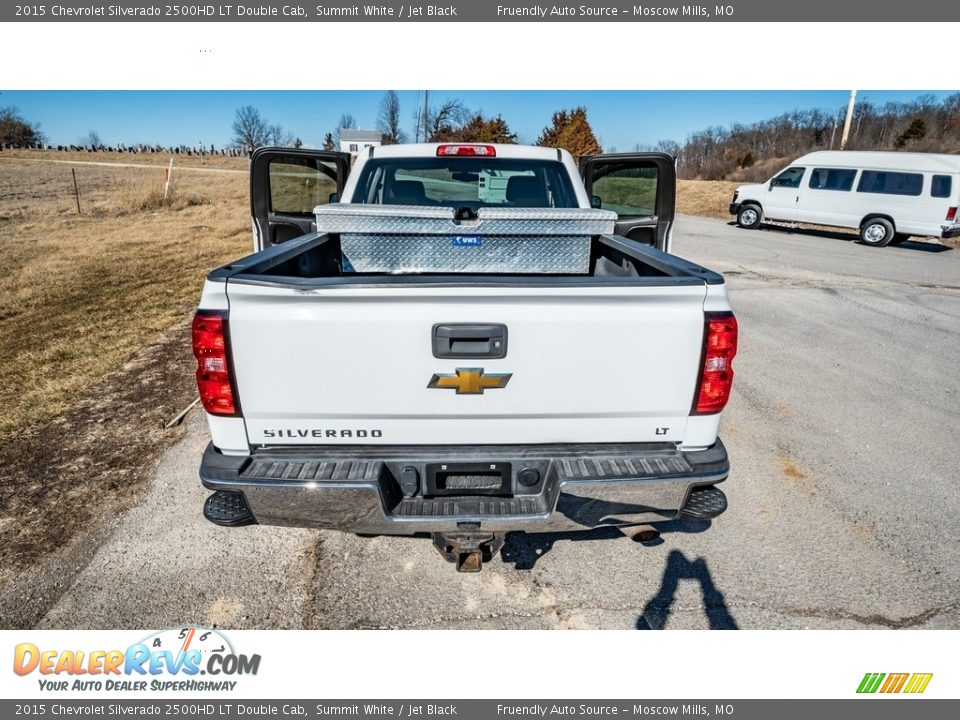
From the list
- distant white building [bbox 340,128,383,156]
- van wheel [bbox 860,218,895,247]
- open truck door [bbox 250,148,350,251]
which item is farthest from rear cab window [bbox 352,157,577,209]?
distant white building [bbox 340,128,383,156]

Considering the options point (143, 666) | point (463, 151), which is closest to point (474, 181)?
point (463, 151)

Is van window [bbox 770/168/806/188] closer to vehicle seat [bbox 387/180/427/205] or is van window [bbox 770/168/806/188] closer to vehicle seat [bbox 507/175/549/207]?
vehicle seat [bbox 507/175/549/207]

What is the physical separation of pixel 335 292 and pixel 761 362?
518 cm

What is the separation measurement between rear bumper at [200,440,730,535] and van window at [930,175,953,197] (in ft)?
52.6

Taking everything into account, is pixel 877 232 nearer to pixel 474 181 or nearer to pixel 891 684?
pixel 474 181

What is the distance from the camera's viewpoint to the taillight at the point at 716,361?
7.21 ft

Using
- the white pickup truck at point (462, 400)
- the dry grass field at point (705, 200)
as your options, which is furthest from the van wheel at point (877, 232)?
the white pickup truck at point (462, 400)

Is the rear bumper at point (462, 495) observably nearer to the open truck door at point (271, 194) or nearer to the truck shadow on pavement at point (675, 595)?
the truck shadow on pavement at point (675, 595)

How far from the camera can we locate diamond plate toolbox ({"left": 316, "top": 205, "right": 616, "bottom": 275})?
10.7ft

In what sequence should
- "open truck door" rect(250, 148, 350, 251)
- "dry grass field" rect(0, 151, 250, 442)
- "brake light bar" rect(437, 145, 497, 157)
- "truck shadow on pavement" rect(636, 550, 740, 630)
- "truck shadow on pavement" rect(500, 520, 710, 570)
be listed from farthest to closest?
"dry grass field" rect(0, 151, 250, 442), "open truck door" rect(250, 148, 350, 251), "brake light bar" rect(437, 145, 497, 157), "truck shadow on pavement" rect(500, 520, 710, 570), "truck shadow on pavement" rect(636, 550, 740, 630)

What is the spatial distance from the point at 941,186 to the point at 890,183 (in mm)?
1091

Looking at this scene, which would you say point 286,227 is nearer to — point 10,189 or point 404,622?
point 404,622

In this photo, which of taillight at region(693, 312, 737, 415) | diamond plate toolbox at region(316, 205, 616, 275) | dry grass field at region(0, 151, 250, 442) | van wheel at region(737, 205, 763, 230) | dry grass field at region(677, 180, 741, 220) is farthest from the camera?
dry grass field at region(677, 180, 741, 220)

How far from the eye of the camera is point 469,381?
2.20 m
